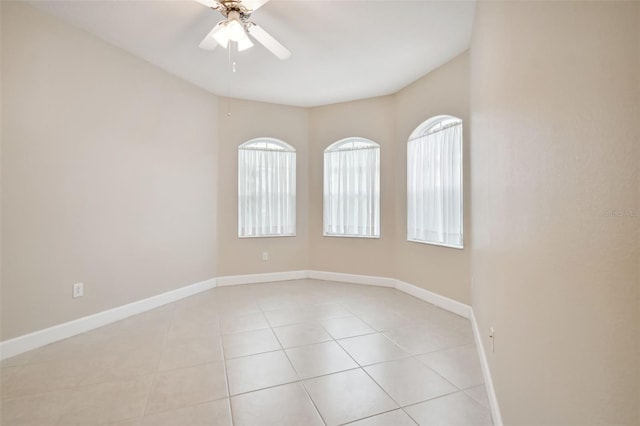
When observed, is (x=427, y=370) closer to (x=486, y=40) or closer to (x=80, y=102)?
(x=486, y=40)

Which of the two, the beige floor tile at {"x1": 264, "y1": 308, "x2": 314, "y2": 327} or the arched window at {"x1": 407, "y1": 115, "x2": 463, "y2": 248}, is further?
the arched window at {"x1": 407, "y1": 115, "x2": 463, "y2": 248}

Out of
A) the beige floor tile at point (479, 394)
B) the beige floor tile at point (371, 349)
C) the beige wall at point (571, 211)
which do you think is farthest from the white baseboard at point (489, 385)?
the beige floor tile at point (371, 349)

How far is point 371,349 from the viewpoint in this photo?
2500 millimetres

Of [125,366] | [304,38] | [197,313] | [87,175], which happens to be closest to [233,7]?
[304,38]

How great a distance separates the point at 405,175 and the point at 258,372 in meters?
3.04

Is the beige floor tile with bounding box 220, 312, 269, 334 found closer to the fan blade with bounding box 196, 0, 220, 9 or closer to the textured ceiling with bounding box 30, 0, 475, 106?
the fan blade with bounding box 196, 0, 220, 9

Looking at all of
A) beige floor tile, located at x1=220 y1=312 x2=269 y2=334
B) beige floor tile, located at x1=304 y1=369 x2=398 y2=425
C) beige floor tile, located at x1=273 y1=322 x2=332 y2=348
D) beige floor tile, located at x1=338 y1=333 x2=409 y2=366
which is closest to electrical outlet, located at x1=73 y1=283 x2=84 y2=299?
beige floor tile, located at x1=220 y1=312 x2=269 y2=334

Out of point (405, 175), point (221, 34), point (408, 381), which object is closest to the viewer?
point (408, 381)

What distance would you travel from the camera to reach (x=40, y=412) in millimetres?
1713

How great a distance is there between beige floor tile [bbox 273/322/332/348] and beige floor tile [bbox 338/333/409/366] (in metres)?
0.22

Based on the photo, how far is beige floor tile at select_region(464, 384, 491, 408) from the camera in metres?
1.80

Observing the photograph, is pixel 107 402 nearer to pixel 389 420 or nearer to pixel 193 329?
pixel 193 329

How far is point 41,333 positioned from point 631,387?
11.6 ft

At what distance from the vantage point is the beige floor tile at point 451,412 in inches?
64.6
